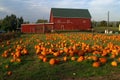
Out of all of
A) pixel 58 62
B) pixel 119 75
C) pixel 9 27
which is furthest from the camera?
pixel 9 27

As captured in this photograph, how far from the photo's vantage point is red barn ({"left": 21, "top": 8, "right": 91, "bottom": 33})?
57094 mm

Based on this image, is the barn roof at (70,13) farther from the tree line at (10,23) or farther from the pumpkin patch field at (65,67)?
the pumpkin patch field at (65,67)

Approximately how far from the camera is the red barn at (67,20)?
57094 mm

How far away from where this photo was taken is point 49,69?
6.85 meters

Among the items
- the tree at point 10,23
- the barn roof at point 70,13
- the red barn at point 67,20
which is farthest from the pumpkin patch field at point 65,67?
the tree at point 10,23

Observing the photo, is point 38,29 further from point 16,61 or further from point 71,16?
point 16,61

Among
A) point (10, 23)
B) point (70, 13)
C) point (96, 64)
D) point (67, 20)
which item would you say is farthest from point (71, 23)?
point (96, 64)

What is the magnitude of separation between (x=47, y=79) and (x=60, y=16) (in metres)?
52.4

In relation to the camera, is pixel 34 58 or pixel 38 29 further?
pixel 38 29

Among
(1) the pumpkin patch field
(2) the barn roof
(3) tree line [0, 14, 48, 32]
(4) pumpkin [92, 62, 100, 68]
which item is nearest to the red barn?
(2) the barn roof

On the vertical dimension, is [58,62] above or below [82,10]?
below

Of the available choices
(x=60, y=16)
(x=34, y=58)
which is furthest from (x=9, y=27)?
(x=34, y=58)

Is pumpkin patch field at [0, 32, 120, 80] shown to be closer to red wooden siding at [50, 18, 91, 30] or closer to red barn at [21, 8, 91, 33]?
red barn at [21, 8, 91, 33]

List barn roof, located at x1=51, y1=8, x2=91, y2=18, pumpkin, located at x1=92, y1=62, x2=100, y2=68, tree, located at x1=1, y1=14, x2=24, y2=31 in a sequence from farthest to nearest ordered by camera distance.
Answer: tree, located at x1=1, y1=14, x2=24, y2=31
barn roof, located at x1=51, y1=8, x2=91, y2=18
pumpkin, located at x1=92, y1=62, x2=100, y2=68
